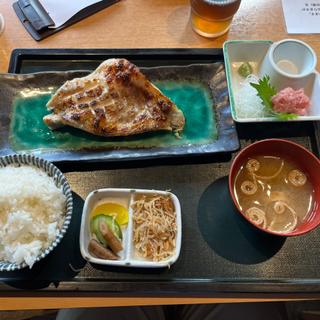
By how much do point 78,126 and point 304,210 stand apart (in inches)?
36.5

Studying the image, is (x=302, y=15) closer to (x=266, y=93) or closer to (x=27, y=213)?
(x=266, y=93)

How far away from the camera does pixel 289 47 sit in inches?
68.1

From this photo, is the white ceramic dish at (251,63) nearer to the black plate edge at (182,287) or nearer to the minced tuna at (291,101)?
the minced tuna at (291,101)

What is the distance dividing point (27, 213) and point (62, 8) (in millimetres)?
1146

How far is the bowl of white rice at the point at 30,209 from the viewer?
124 cm

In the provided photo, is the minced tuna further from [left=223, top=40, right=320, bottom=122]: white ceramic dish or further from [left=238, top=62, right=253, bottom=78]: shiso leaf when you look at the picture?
[left=238, top=62, right=253, bottom=78]: shiso leaf

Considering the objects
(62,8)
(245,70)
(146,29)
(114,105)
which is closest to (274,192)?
(245,70)

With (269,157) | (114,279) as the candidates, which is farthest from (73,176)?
(269,157)

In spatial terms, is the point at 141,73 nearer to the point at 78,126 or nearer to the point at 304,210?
the point at 78,126

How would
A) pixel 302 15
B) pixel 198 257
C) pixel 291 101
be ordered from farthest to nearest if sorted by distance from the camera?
pixel 302 15
pixel 291 101
pixel 198 257

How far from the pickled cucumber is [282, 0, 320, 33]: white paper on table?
135 centimetres

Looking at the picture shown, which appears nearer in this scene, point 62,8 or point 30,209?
point 30,209

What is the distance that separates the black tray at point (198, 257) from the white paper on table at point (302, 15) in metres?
0.72

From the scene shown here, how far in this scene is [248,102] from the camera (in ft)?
5.51
